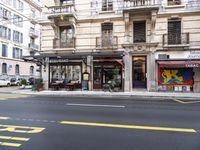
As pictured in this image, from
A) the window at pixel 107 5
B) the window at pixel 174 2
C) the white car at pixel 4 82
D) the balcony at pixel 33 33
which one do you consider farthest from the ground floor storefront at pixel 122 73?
the balcony at pixel 33 33

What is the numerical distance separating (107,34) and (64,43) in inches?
188

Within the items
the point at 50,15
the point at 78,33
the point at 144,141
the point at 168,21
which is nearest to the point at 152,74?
the point at 168,21

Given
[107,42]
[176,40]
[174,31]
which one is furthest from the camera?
[107,42]

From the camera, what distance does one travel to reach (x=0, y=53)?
1283 inches

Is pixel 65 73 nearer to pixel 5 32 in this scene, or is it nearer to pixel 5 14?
pixel 5 32

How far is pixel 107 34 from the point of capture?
18578mm

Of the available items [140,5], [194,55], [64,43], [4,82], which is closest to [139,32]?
[140,5]

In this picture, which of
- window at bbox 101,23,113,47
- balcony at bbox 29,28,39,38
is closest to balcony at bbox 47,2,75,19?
window at bbox 101,23,113,47

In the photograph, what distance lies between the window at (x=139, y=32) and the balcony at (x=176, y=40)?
6.70 ft

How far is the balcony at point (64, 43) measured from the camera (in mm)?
18891

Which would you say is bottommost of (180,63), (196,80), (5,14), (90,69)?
(196,80)

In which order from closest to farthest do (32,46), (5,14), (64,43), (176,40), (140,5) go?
(140,5)
(176,40)
(64,43)
(5,14)
(32,46)

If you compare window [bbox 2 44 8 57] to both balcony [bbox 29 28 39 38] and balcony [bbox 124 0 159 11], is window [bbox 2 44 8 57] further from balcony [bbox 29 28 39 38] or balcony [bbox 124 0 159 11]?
balcony [bbox 124 0 159 11]

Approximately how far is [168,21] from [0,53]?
29.3 metres
